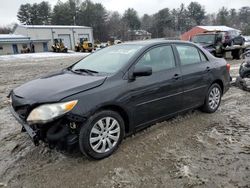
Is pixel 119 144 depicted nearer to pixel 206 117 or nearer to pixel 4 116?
pixel 206 117

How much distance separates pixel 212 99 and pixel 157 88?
5.96ft

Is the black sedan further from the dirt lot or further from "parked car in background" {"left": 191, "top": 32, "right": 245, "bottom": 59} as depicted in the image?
"parked car in background" {"left": 191, "top": 32, "right": 245, "bottom": 59}

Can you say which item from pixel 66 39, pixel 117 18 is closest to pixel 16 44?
pixel 66 39

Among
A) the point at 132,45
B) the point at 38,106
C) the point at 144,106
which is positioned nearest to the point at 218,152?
the point at 144,106

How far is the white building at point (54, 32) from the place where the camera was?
148ft

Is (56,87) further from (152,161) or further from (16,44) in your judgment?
(16,44)

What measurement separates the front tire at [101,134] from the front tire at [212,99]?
229cm

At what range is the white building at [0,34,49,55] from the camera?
38125 millimetres

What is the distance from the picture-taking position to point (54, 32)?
46594 mm

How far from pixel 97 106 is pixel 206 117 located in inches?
107

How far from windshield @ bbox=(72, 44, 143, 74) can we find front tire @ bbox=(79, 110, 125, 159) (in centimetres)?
73

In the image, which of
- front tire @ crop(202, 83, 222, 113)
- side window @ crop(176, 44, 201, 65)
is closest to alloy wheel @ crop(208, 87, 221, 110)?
front tire @ crop(202, 83, 222, 113)

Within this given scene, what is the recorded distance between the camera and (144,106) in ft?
12.7

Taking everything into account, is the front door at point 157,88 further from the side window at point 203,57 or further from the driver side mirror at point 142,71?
the side window at point 203,57
